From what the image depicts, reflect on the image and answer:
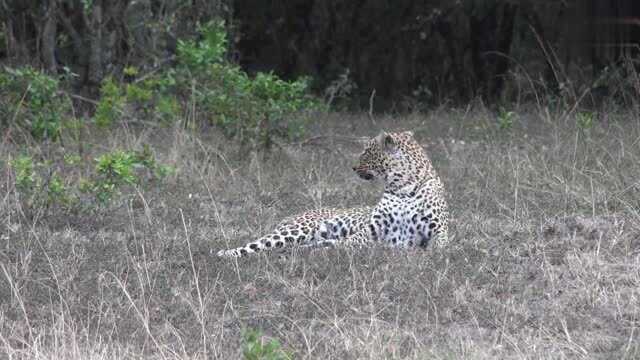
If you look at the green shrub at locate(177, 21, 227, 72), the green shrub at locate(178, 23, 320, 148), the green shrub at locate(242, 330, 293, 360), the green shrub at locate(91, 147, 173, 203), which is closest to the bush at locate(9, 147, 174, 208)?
the green shrub at locate(91, 147, 173, 203)

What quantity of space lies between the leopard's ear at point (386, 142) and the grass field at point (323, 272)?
0.73m

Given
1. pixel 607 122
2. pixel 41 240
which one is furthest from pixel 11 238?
pixel 607 122

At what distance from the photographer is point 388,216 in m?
9.22

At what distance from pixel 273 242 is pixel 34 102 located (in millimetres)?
3617

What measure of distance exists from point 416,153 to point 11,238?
2779mm

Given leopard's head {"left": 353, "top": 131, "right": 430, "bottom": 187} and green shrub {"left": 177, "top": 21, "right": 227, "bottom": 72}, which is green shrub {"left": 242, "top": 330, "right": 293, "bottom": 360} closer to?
leopard's head {"left": 353, "top": 131, "right": 430, "bottom": 187}

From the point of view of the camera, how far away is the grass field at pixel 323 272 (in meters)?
6.78

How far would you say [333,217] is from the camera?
374 inches

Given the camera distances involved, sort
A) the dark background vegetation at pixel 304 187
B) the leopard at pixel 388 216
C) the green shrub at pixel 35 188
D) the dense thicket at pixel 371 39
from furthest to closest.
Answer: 1. the dense thicket at pixel 371 39
2. the green shrub at pixel 35 188
3. the leopard at pixel 388 216
4. the dark background vegetation at pixel 304 187

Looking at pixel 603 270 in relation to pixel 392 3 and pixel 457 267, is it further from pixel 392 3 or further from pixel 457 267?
pixel 392 3

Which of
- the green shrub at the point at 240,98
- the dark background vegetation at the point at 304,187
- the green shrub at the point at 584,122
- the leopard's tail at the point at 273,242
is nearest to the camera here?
the dark background vegetation at the point at 304,187

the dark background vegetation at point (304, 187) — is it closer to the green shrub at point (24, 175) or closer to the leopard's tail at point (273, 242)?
the green shrub at point (24, 175)

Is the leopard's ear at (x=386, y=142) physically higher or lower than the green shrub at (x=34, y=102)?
higher

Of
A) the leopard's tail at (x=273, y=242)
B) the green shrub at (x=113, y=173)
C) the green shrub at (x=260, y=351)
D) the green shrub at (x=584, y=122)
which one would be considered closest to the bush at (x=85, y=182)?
the green shrub at (x=113, y=173)
